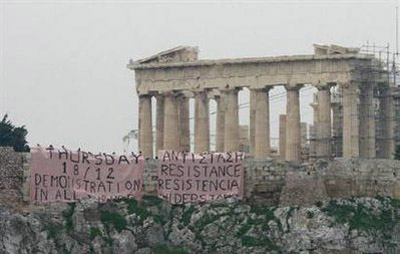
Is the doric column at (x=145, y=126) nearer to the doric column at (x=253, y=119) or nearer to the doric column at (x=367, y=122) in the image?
the doric column at (x=253, y=119)

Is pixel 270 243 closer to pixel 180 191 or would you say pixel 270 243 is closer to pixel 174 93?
pixel 180 191

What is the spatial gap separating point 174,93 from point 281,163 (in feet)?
88.3

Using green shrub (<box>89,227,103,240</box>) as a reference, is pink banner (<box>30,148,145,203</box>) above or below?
above

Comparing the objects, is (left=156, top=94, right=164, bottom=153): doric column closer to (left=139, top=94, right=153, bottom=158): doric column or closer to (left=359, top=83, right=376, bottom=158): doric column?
(left=139, top=94, right=153, bottom=158): doric column

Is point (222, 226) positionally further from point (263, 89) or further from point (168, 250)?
point (263, 89)

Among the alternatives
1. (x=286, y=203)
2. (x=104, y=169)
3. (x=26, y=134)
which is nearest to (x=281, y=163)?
(x=286, y=203)

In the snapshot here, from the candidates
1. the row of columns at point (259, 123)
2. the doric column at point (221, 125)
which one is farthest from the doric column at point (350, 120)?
the doric column at point (221, 125)

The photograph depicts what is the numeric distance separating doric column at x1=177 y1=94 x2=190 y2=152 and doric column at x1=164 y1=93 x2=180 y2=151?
0.76 meters

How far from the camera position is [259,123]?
9212 centimetres

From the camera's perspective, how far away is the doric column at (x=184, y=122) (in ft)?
317

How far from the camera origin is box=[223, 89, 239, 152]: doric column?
305ft

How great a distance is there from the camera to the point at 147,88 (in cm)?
9681

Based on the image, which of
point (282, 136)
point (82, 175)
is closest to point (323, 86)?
point (282, 136)

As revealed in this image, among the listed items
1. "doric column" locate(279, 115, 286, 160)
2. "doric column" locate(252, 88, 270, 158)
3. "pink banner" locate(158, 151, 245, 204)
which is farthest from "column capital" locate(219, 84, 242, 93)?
"pink banner" locate(158, 151, 245, 204)
